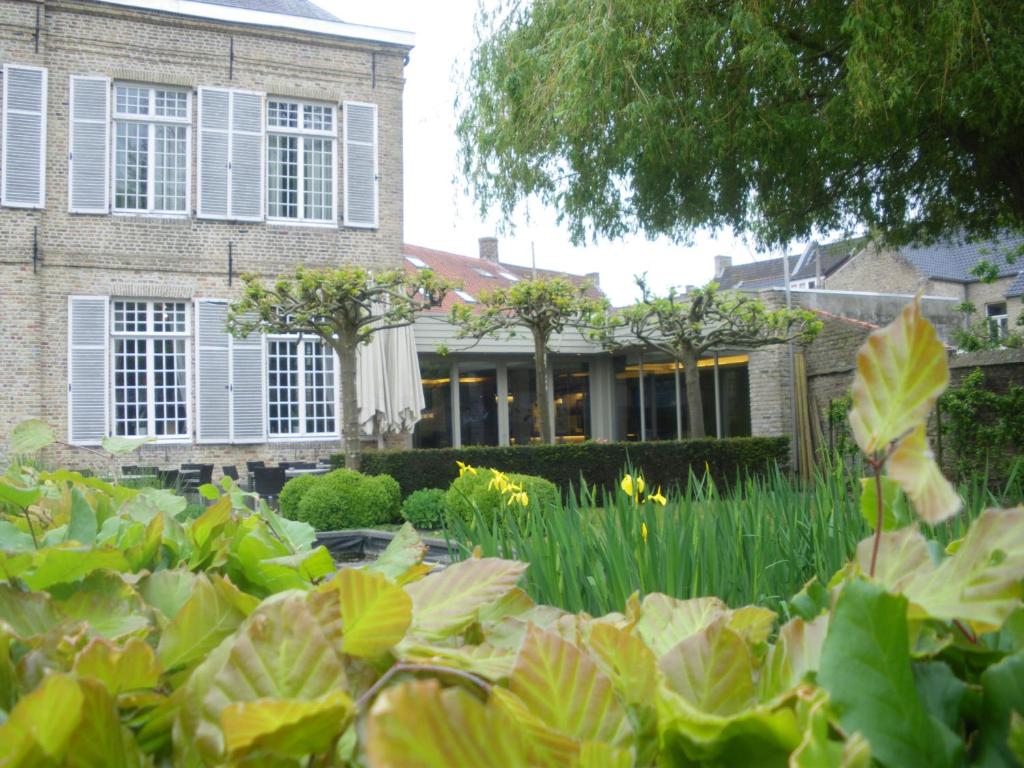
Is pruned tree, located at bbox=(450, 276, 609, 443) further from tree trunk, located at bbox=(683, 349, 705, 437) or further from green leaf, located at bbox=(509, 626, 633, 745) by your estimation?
green leaf, located at bbox=(509, 626, 633, 745)

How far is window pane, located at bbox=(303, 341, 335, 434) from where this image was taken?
52.7 ft

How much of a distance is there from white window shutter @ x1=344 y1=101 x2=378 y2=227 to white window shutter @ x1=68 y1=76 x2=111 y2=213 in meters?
3.84

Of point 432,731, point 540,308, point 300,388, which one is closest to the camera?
point 432,731

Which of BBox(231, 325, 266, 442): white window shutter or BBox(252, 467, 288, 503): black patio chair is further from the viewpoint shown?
BBox(231, 325, 266, 442): white window shutter

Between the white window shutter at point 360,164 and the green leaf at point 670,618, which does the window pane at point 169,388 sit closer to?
the white window shutter at point 360,164

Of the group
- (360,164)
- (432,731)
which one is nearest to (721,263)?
(360,164)

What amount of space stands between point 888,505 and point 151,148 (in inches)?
647

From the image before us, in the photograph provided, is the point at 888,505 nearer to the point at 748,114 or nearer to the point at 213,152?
the point at 748,114

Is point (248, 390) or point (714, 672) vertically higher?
point (248, 390)

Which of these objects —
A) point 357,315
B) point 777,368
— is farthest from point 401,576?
point 777,368

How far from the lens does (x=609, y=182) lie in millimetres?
7895

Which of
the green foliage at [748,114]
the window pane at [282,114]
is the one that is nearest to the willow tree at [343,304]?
the green foliage at [748,114]

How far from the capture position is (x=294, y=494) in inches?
408

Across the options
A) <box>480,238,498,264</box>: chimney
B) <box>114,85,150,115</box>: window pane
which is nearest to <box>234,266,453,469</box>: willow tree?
<box>114,85,150,115</box>: window pane
